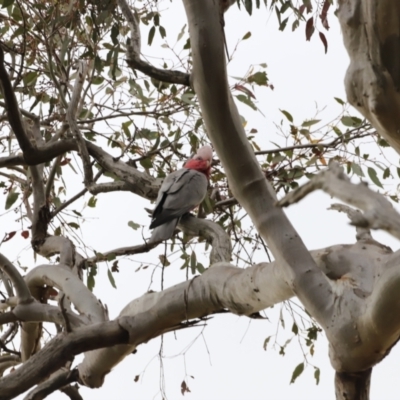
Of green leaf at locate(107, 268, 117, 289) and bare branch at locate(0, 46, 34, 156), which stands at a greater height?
bare branch at locate(0, 46, 34, 156)

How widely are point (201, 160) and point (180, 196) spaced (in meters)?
0.28

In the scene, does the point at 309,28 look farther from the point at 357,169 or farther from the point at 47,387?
the point at 47,387

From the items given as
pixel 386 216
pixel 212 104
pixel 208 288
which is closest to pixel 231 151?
pixel 212 104

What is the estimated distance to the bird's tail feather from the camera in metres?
2.93

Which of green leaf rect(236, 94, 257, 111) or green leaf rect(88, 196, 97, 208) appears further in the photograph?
green leaf rect(88, 196, 97, 208)

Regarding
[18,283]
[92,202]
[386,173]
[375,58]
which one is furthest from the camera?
[92,202]

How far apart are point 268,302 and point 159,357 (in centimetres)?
Answer: 105

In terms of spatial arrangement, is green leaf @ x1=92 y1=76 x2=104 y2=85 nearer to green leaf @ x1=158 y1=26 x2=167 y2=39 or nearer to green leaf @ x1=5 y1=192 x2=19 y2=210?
green leaf @ x1=158 y1=26 x2=167 y2=39

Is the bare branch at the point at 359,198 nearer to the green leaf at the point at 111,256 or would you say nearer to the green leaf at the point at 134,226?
the green leaf at the point at 111,256

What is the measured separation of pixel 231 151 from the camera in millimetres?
1628

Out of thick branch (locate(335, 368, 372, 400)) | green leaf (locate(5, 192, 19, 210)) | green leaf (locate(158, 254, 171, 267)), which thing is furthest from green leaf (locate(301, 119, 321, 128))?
thick branch (locate(335, 368, 372, 400))

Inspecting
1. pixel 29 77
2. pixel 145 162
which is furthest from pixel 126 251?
pixel 29 77

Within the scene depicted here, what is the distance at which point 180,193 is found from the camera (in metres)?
3.12

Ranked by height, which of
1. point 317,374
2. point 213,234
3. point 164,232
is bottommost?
point 317,374
